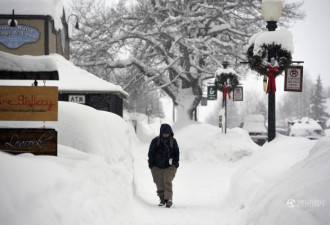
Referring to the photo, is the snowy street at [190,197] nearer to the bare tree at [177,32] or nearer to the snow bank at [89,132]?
the snow bank at [89,132]

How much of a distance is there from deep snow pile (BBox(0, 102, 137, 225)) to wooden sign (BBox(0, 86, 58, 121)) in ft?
1.10

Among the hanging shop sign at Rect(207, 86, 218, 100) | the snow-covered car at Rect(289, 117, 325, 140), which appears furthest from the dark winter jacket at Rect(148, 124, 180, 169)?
the snow-covered car at Rect(289, 117, 325, 140)

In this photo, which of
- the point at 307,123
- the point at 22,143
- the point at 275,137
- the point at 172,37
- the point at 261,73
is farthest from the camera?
the point at 307,123

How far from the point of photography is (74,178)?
4922 mm

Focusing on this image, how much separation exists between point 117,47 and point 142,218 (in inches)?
804

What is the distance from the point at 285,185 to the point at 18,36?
595 inches

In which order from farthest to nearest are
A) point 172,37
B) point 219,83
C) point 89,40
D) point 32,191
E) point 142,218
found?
point 89,40, point 172,37, point 219,83, point 142,218, point 32,191

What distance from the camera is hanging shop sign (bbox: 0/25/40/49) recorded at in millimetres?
17234

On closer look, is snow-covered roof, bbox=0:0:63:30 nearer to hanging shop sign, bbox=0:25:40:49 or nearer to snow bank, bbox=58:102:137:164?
hanging shop sign, bbox=0:25:40:49

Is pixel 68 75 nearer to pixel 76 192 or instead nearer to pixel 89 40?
pixel 89 40

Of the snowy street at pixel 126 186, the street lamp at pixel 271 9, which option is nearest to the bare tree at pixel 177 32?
the snowy street at pixel 126 186

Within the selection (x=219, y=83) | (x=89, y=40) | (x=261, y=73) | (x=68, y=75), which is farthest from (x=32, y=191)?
(x=89, y=40)

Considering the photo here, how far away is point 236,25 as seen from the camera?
87.5 feet

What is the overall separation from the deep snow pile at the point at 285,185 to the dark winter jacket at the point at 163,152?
1.50 metres
